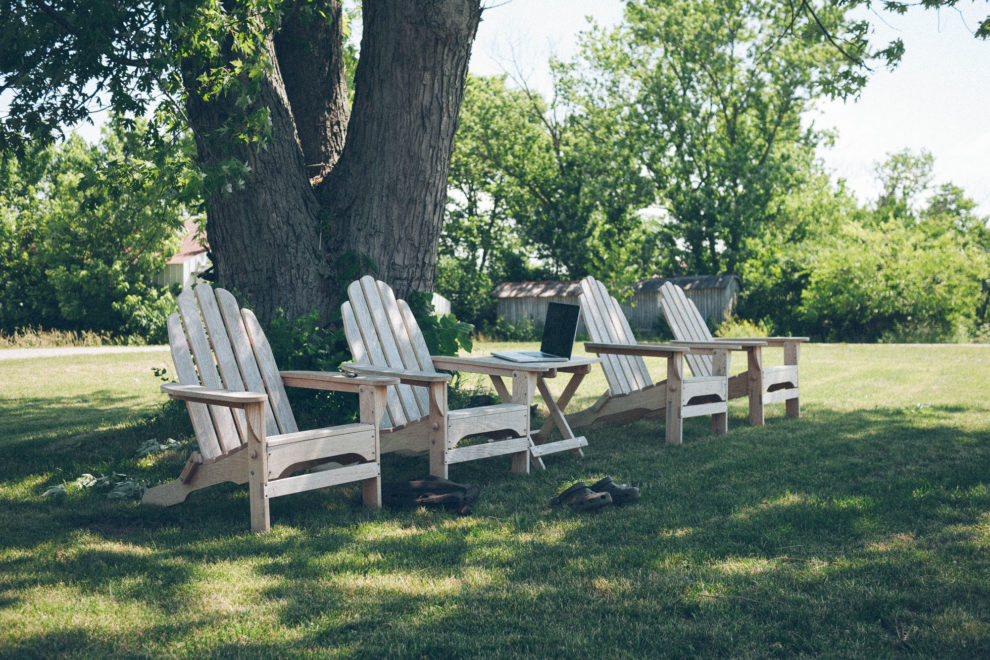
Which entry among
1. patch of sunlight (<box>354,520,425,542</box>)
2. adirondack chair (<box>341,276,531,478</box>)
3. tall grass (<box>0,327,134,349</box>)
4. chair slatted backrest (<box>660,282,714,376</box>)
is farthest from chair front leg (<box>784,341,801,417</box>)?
tall grass (<box>0,327,134,349</box>)

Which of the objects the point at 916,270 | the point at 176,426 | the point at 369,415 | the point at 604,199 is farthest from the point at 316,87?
the point at 604,199

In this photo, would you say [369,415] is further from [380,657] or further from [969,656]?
[969,656]

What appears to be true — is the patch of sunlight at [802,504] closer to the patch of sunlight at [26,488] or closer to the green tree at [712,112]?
the patch of sunlight at [26,488]

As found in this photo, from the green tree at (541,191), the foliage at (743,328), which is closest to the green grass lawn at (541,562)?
the foliage at (743,328)

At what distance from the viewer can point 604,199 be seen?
28891mm

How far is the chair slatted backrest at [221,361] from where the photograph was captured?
384 cm

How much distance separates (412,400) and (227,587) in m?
2.13

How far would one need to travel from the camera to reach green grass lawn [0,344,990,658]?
222cm

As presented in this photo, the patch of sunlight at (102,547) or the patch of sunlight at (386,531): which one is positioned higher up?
the patch of sunlight at (102,547)

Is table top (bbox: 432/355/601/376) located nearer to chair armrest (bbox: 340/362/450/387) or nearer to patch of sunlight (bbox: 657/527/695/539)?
chair armrest (bbox: 340/362/450/387)

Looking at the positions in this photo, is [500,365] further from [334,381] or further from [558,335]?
[334,381]

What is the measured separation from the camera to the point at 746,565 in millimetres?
2826

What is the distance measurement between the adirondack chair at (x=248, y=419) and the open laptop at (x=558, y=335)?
57.2 inches

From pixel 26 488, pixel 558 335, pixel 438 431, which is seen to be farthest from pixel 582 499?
pixel 26 488
